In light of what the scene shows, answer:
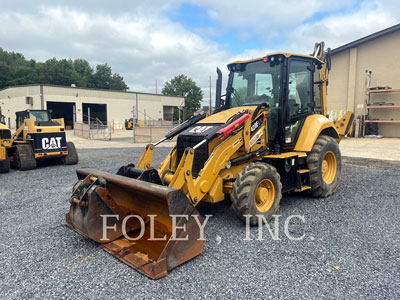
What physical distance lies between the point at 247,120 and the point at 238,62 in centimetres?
168

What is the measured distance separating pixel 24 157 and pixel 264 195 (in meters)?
8.78

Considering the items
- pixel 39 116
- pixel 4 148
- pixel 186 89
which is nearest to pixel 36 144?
pixel 4 148

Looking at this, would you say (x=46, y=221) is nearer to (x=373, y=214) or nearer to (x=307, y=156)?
(x=307, y=156)

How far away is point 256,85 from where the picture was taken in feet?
18.7

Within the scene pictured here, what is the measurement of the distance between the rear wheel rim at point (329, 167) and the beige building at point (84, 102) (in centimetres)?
2753

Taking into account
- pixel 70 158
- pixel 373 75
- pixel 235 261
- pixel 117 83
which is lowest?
pixel 235 261

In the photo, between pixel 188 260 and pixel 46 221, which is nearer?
pixel 188 260

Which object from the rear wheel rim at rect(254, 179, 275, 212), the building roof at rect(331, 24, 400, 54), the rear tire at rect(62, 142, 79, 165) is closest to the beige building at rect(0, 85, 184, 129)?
the rear tire at rect(62, 142, 79, 165)

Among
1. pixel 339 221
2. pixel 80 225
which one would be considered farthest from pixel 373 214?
pixel 80 225

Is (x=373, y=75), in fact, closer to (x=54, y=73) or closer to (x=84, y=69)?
(x=54, y=73)

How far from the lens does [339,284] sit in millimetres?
2928

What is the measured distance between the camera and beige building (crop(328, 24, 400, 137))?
61.8 ft

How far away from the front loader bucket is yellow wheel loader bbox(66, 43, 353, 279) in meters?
0.01

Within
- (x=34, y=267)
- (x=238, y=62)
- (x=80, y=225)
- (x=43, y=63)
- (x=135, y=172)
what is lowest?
(x=34, y=267)
